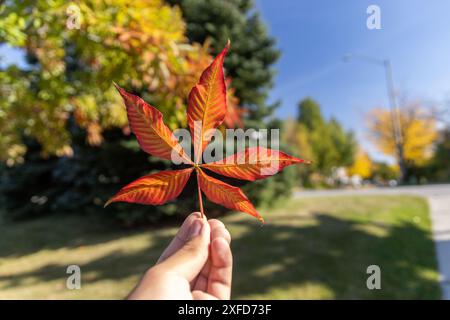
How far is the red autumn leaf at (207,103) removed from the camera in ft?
2.09

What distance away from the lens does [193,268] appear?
78 cm

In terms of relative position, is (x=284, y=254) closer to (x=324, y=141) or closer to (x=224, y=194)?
(x=224, y=194)

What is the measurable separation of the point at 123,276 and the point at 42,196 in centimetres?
868

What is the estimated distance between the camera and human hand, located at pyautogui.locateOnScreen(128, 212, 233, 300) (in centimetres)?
72

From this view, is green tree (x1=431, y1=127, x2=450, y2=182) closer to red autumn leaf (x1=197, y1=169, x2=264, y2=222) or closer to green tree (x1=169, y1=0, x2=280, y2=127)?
green tree (x1=169, y1=0, x2=280, y2=127)

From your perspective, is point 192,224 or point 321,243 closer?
point 192,224

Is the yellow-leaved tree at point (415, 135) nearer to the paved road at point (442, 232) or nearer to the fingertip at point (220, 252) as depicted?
the paved road at point (442, 232)

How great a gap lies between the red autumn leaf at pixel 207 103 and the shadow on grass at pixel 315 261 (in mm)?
4031

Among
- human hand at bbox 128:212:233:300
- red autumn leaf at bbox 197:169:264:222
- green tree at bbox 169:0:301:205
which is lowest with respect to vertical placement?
human hand at bbox 128:212:233:300

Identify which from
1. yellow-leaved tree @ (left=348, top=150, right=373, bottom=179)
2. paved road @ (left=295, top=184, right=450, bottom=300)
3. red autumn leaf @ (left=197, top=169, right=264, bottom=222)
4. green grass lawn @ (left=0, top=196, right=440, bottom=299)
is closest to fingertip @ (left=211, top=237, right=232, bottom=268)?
red autumn leaf @ (left=197, top=169, right=264, bottom=222)

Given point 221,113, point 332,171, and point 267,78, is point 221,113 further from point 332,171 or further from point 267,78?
point 332,171

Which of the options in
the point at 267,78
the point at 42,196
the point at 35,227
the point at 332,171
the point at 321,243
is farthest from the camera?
the point at 332,171

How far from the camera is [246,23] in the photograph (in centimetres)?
880

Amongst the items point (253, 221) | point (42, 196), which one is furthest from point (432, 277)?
point (42, 196)
